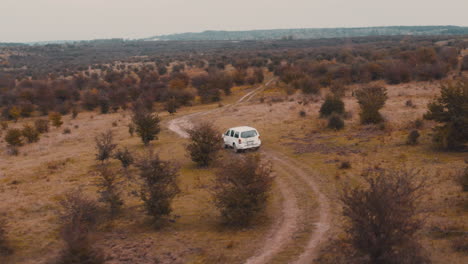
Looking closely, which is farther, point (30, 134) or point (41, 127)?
point (41, 127)

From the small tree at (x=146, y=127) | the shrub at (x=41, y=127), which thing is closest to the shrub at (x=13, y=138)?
the shrub at (x=41, y=127)

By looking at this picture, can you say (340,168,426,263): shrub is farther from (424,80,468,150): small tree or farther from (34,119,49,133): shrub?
(34,119,49,133): shrub

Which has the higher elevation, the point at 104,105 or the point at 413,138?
the point at 413,138

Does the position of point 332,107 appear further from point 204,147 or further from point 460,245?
point 460,245

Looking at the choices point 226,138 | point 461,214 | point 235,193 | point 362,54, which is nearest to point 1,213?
point 235,193

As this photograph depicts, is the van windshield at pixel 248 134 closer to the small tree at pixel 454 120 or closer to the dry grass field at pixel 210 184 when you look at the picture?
the dry grass field at pixel 210 184

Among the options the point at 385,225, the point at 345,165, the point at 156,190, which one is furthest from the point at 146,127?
the point at 385,225

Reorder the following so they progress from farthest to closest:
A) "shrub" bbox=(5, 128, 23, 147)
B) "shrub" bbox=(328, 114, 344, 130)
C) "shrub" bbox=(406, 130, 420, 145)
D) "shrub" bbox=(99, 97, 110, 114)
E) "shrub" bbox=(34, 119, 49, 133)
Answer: "shrub" bbox=(99, 97, 110, 114)
"shrub" bbox=(34, 119, 49, 133)
"shrub" bbox=(5, 128, 23, 147)
"shrub" bbox=(328, 114, 344, 130)
"shrub" bbox=(406, 130, 420, 145)

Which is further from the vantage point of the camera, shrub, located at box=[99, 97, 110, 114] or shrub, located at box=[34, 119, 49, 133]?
shrub, located at box=[99, 97, 110, 114]

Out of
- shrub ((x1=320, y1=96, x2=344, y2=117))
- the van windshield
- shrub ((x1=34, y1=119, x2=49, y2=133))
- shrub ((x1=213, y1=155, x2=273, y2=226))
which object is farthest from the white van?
shrub ((x1=34, y1=119, x2=49, y2=133))
